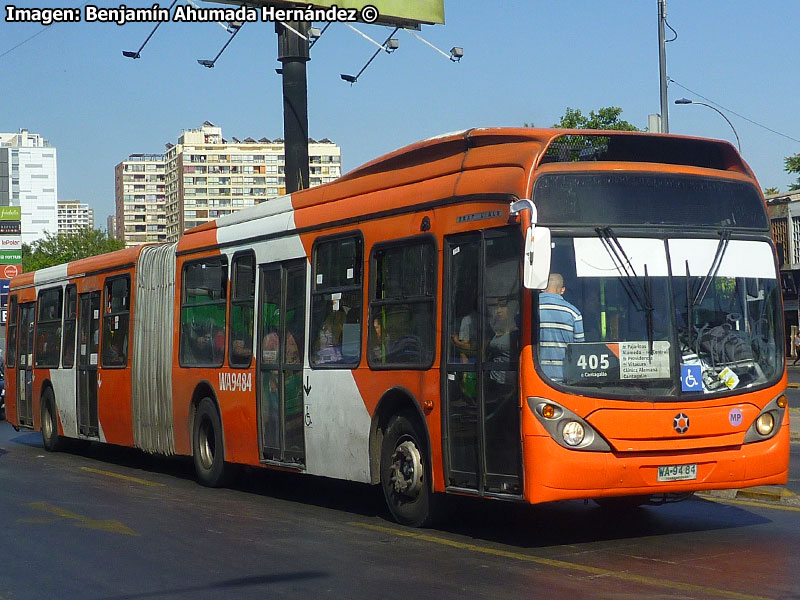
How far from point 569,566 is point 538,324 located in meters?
1.68

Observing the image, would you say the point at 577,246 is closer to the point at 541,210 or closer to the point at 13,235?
the point at 541,210

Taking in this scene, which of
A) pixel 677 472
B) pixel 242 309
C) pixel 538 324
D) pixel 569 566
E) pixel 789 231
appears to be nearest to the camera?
pixel 569 566

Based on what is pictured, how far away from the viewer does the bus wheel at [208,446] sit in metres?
14.1

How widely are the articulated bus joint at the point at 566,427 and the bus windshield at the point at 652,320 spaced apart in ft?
0.62

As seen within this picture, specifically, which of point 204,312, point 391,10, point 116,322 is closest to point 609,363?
point 204,312

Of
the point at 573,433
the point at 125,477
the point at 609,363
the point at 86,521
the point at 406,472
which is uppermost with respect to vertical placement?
the point at 609,363

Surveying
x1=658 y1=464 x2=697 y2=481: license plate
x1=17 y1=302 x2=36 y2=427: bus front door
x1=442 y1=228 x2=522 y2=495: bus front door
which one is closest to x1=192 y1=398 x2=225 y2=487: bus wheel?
x1=442 y1=228 x2=522 y2=495: bus front door

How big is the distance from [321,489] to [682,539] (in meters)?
5.61

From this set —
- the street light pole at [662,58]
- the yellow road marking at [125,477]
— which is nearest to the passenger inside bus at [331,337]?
the yellow road marking at [125,477]

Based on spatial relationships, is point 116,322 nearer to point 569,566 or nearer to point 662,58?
point 569,566

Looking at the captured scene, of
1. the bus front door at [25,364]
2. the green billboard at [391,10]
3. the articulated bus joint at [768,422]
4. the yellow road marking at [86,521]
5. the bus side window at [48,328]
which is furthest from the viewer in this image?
the green billboard at [391,10]

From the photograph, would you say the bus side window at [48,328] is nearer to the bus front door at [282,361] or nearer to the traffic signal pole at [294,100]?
the traffic signal pole at [294,100]

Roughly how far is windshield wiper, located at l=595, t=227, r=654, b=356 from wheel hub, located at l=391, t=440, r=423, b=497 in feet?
7.33

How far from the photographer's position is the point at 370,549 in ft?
30.0
